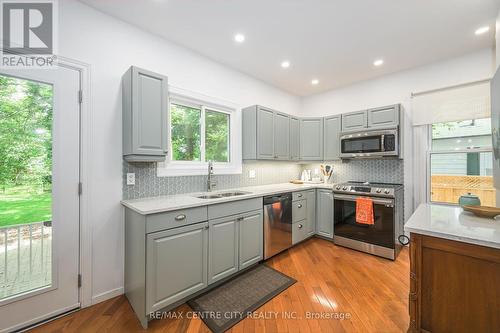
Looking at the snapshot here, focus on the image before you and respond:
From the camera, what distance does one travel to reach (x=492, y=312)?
1166 mm

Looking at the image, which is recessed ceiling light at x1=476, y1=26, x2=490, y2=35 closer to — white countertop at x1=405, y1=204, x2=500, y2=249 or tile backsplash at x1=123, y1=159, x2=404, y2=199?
tile backsplash at x1=123, y1=159, x2=404, y2=199

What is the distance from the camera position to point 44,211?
174 centimetres

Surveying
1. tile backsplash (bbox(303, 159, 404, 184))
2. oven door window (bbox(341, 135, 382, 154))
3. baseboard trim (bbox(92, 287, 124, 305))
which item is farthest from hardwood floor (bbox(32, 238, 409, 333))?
oven door window (bbox(341, 135, 382, 154))

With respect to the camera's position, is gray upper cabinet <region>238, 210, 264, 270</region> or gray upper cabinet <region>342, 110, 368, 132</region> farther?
gray upper cabinet <region>342, 110, 368, 132</region>

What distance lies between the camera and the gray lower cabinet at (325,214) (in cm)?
341

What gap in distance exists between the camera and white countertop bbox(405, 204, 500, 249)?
45.1 inches

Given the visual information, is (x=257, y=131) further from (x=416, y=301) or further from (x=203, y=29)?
(x=416, y=301)

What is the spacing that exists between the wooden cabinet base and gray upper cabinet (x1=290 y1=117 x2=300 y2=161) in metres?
2.55

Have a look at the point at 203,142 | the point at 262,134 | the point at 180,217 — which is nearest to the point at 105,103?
the point at 203,142

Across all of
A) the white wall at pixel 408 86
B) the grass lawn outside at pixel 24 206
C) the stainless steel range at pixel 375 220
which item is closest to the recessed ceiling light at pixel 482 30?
the white wall at pixel 408 86

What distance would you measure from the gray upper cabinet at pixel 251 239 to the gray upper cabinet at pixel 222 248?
9 centimetres

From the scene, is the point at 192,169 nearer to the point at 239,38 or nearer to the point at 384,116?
the point at 239,38

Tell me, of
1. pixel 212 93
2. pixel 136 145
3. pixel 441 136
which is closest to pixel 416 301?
pixel 136 145

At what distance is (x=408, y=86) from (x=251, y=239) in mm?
3453
